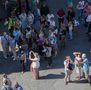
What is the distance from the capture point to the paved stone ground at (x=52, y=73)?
25750mm

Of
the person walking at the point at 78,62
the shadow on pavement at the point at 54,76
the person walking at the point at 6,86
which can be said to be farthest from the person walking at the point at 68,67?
the person walking at the point at 6,86

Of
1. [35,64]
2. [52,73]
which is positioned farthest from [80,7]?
[35,64]

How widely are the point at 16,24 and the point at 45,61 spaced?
3003mm

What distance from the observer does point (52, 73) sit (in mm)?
27156

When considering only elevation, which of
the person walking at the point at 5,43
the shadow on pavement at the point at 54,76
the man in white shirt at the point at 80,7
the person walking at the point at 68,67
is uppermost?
the man in white shirt at the point at 80,7

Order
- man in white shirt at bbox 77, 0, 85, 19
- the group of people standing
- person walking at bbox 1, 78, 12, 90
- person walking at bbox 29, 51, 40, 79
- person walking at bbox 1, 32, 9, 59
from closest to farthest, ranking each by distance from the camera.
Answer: person walking at bbox 1, 78, 12, 90 < the group of people standing < person walking at bbox 29, 51, 40, 79 < person walking at bbox 1, 32, 9, 59 < man in white shirt at bbox 77, 0, 85, 19

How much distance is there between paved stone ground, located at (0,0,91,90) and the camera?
1014 inches

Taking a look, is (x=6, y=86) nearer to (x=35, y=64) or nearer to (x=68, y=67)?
(x=35, y=64)

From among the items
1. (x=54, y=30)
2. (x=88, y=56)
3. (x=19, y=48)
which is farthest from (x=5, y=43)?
(x=88, y=56)

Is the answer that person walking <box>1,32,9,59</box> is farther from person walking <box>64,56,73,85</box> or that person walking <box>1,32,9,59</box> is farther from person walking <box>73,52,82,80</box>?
person walking <box>73,52,82,80</box>

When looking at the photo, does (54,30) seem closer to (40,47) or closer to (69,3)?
(40,47)

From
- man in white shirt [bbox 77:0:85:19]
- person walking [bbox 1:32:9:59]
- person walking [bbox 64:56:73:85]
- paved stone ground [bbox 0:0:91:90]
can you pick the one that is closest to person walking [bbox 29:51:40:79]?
paved stone ground [bbox 0:0:91:90]

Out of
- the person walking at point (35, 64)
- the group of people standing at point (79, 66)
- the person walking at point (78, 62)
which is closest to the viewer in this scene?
the group of people standing at point (79, 66)

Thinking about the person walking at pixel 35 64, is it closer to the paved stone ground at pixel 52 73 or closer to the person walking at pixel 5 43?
the paved stone ground at pixel 52 73
